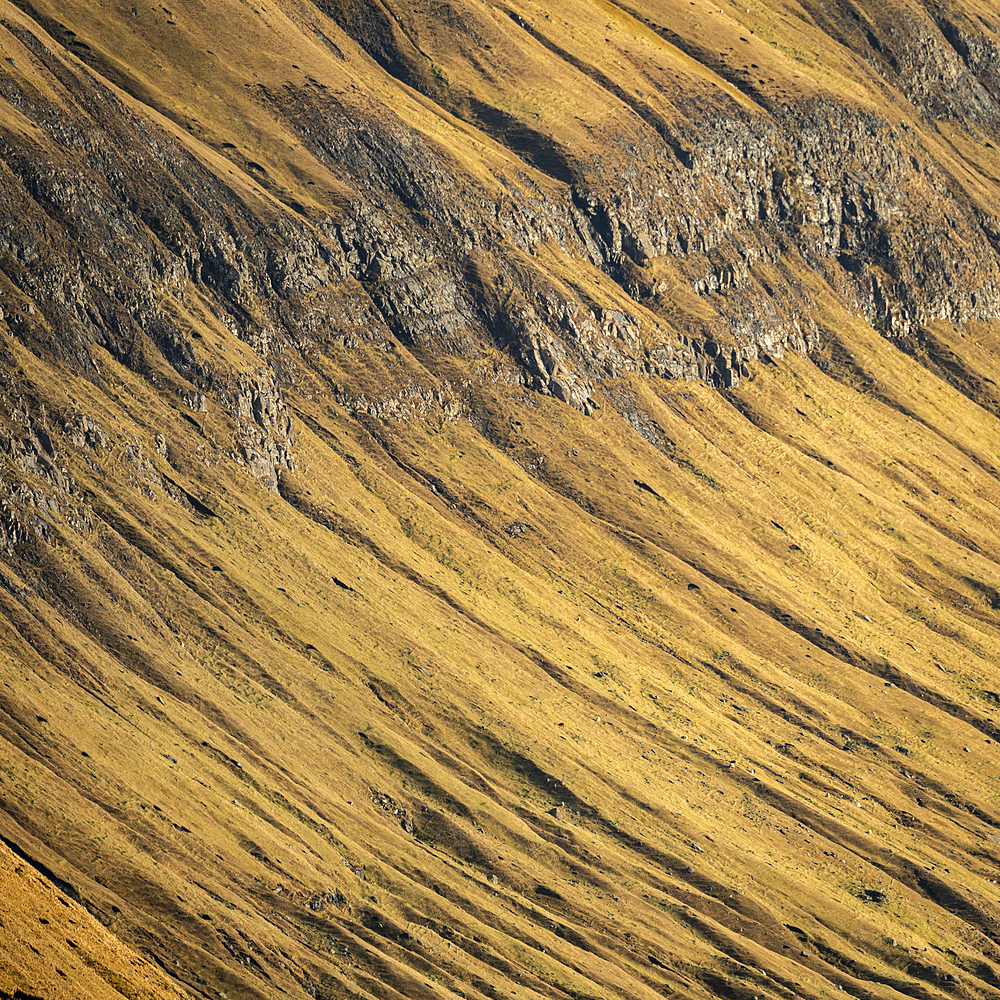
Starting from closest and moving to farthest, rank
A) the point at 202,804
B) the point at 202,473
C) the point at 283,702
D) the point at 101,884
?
the point at 101,884 → the point at 202,804 → the point at 283,702 → the point at 202,473

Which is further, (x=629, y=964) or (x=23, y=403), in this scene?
(x=23, y=403)

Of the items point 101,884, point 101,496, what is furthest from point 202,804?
point 101,496

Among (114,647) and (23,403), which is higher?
(23,403)

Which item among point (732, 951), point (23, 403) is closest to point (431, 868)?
point (732, 951)

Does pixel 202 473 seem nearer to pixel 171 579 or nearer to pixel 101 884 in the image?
pixel 171 579

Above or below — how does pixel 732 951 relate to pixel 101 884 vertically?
above

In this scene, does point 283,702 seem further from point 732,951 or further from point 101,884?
point 732,951

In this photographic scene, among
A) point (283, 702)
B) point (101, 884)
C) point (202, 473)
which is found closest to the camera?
point (101, 884)

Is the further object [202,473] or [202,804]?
[202,473]

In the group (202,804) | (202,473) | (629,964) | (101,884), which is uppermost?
(202,473)
